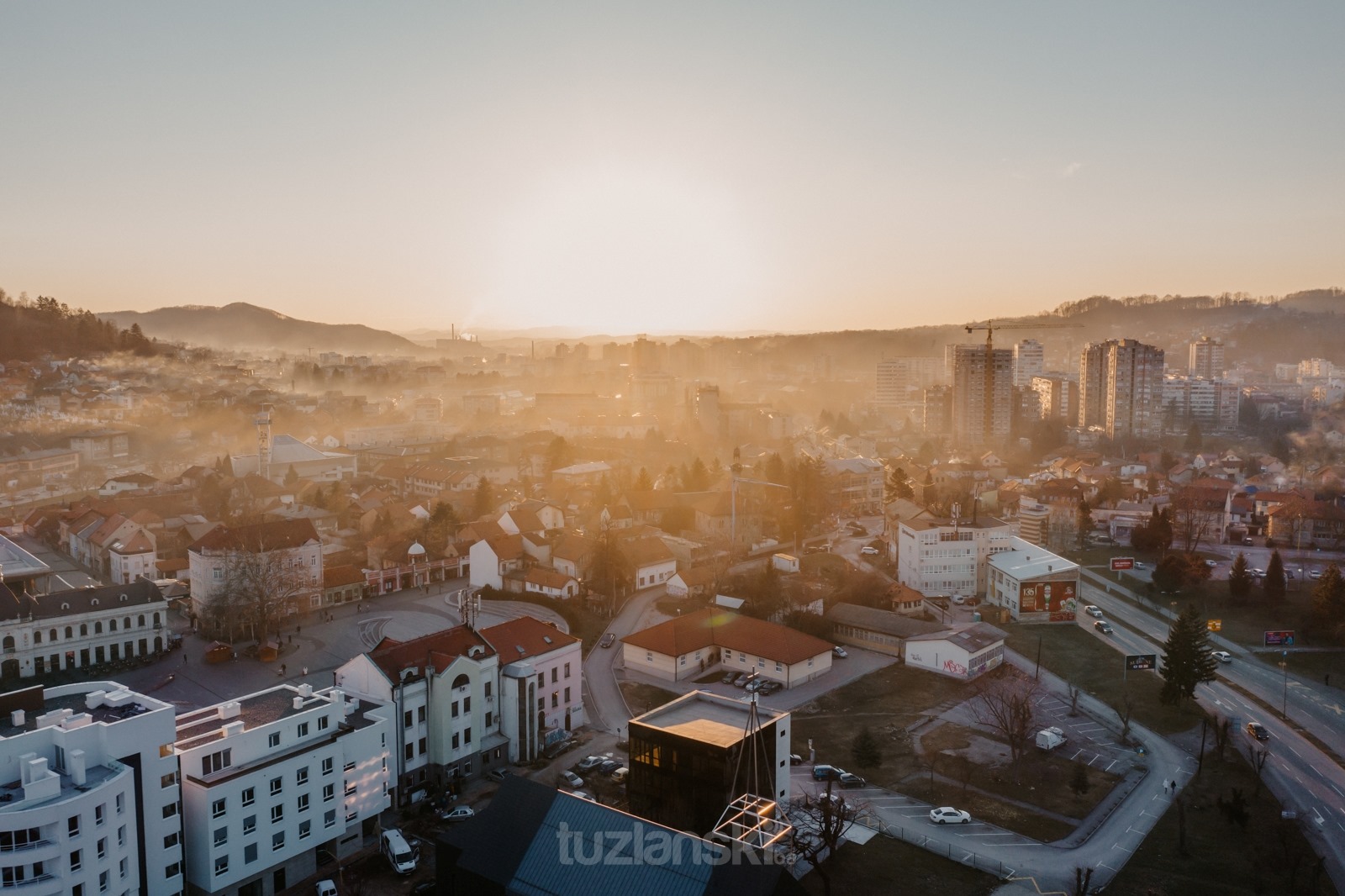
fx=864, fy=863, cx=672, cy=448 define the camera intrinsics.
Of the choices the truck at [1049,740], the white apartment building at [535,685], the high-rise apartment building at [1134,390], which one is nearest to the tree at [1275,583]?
the truck at [1049,740]

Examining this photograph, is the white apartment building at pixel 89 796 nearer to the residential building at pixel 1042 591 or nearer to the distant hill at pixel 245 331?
the residential building at pixel 1042 591

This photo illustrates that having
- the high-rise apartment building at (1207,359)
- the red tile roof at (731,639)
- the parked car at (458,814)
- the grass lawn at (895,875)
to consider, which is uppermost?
the high-rise apartment building at (1207,359)

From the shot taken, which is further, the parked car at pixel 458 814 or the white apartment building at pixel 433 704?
the white apartment building at pixel 433 704

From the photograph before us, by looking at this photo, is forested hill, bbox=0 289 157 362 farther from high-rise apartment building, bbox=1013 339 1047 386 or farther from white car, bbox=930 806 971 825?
high-rise apartment building, bbox=1013 339 1047 386

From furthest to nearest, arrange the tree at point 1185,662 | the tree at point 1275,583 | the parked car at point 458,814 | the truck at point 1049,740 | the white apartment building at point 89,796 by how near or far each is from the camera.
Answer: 1. the tree at point 1275,583
2. the tree at point 1185,662
3. the truck at point 1049,740
4. the parked car at point 458,814
5. the white apartment building at point 89,796

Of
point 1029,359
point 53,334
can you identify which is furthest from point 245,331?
point 1029,359
